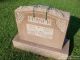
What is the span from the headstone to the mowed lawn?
0.19m

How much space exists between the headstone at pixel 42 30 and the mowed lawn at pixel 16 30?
192 mm

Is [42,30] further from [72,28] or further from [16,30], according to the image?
[72,28]

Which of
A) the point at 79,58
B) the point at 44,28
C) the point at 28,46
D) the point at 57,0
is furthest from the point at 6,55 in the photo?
the point at 57,0

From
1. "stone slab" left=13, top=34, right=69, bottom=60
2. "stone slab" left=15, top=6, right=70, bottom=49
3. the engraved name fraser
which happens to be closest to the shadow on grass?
"stone slab" left=13, top=34, right=69, bottom=60

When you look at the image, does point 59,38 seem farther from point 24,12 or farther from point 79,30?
point 79,30

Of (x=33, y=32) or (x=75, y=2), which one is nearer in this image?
(x=33, y=32)

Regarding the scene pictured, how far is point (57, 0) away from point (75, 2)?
2.12 ft

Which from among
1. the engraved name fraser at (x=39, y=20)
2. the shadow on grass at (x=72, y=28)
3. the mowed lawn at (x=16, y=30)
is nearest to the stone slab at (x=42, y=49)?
the mowed lawn at (x=16, y=30)

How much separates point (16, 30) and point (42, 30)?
1215 mm

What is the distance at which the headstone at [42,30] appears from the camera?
291cm

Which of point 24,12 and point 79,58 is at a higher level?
point 24,12

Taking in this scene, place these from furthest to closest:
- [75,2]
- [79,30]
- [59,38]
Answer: [75,2] → [79,30] → [59,38]

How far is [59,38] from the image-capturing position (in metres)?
3.18

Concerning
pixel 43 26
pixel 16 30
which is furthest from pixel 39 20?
pixel 16 30
